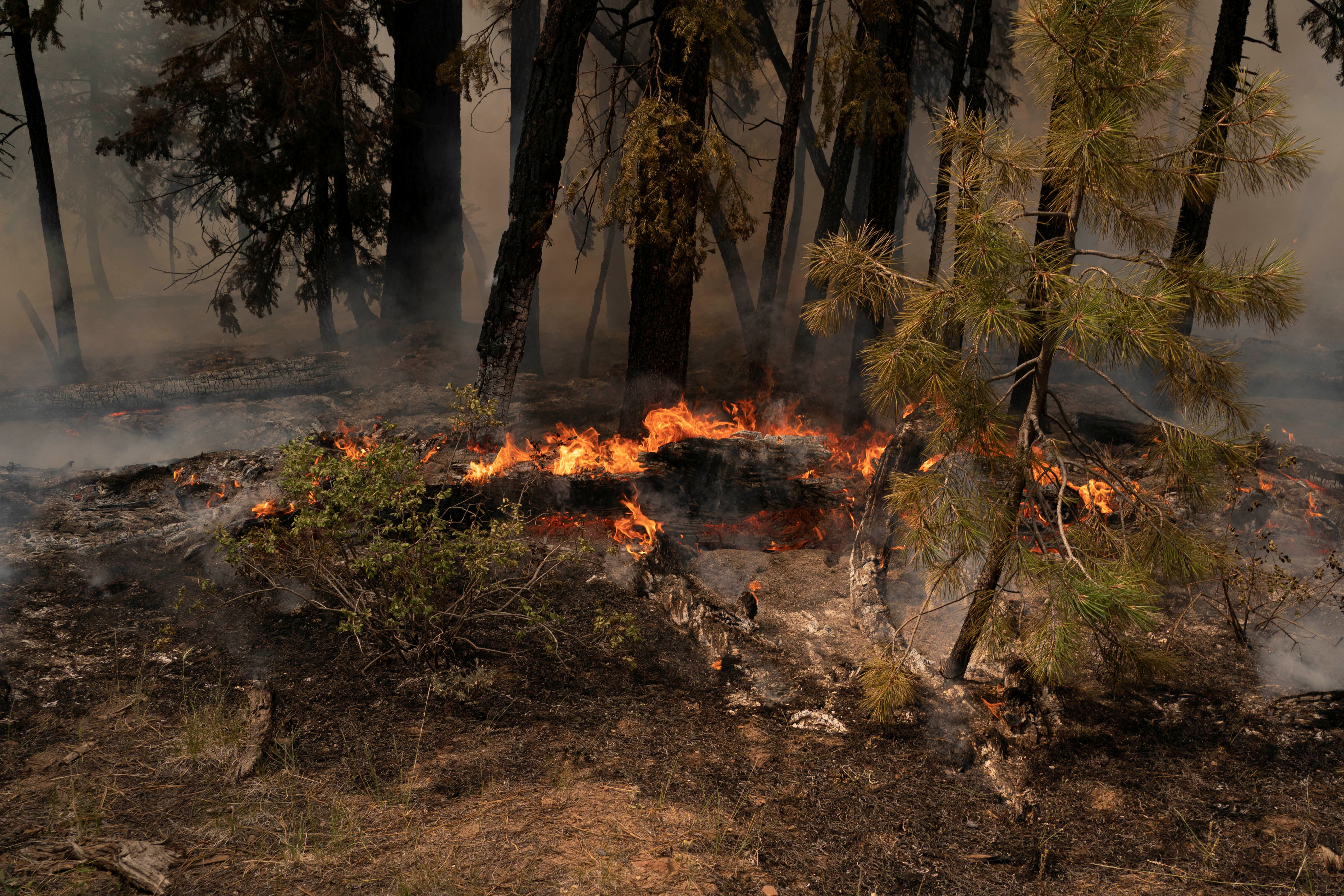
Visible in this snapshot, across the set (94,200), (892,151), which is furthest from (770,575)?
(94,200)

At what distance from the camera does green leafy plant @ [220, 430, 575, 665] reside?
14.0ft

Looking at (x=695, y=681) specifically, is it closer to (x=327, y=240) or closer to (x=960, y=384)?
(x=960, y=384)

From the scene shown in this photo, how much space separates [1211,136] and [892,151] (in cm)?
599

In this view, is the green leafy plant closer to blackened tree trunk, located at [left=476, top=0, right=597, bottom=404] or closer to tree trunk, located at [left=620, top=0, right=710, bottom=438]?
blackened tree trunk, located at [left=476, top=0, right=597, bottom=404]

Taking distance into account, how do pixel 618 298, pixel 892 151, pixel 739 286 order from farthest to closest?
pixel 618 298 < pixel 739 286 < pixel 892 151

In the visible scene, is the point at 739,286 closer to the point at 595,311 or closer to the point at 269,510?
the point at 595,311

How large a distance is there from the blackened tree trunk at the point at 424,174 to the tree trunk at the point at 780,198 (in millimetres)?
6432

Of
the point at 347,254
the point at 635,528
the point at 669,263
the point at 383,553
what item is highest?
the point at 347,254

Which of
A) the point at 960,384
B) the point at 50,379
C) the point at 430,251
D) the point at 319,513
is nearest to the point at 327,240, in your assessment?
the point at 430,251

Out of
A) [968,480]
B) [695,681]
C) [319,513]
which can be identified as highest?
[968,480]

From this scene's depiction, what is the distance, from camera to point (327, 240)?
42.9 ft

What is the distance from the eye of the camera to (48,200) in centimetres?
1123

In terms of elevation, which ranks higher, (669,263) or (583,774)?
(669,263)

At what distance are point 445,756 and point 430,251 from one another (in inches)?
471
